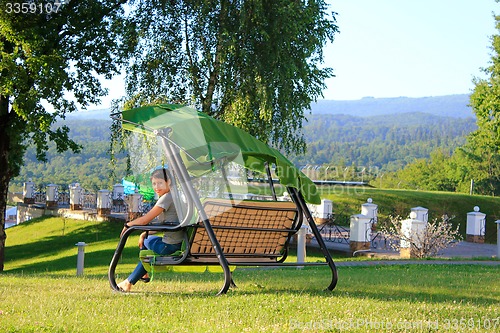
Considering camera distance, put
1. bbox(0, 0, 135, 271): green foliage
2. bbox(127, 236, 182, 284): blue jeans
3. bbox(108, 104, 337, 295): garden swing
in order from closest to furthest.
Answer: bbox(108, 104, 337, 295): garden swing, bbox(127, 236, 182, 284): blue jeans, bbox(0, 0, 135, 271): green foliage

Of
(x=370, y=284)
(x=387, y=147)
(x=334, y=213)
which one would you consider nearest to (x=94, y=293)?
(x=370, y=284)

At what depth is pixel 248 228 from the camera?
7.87 meters

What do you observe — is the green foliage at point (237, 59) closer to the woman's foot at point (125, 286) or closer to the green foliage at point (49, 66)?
the green foliage at point (49, 66)

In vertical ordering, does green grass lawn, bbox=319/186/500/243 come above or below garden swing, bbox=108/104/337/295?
below

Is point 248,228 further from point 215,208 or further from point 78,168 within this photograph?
point 78,168

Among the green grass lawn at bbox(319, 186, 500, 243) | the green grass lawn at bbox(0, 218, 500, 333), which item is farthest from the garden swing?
the green grass lawn at bbox(319, 186, 500, 243)

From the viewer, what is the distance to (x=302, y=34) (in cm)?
2255

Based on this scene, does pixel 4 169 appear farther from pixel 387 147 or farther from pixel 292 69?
pixel 387 147

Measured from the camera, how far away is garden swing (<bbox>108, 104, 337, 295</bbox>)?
7.63 m

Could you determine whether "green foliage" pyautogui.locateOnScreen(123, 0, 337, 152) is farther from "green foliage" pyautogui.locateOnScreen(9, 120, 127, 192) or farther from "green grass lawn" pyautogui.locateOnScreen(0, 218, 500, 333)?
"green foliage" pyautogui.locateOnScreen(9, 120, 127, 192)

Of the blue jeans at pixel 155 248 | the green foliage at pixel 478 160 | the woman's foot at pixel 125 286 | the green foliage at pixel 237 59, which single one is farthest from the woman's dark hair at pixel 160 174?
the green foliage at pixel 478 160

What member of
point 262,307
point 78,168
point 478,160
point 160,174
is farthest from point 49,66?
point 478,160

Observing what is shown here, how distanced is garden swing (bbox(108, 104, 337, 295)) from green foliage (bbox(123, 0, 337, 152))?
13111 millimetres

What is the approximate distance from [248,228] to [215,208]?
1.61ft
